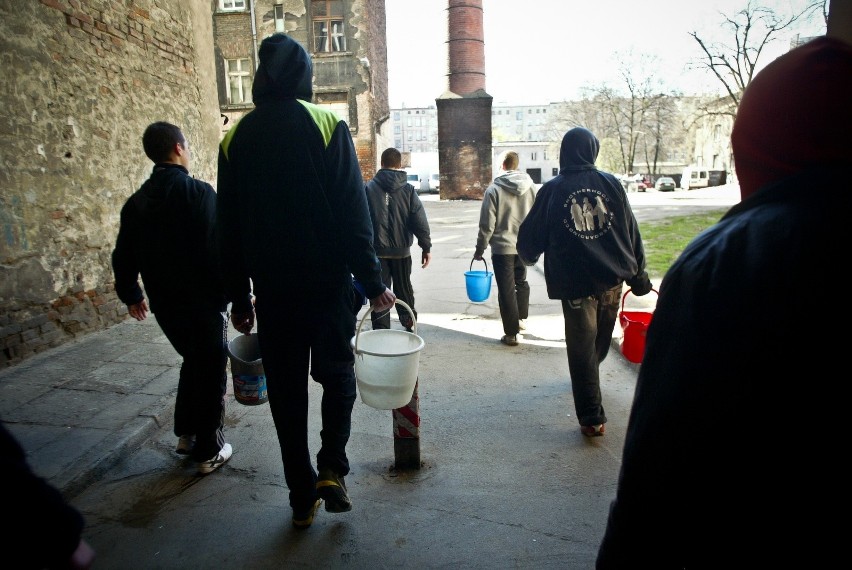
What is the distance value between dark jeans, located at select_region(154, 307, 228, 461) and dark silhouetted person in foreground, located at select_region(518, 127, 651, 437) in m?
2.13

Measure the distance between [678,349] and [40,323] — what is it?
604cm

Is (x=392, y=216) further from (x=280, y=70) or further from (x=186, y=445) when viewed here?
(x=280, y=70)

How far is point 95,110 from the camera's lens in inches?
247

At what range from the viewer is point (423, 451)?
375cm

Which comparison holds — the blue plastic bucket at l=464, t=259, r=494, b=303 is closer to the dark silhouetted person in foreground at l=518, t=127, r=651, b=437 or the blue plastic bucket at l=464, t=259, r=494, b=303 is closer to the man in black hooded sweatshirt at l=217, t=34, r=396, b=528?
the dark silhouetted person in foreground at l=518, t=127, r=651, b=437

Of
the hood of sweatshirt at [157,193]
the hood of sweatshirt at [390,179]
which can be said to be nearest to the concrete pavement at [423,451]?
the hood of sweatshirt at [157,193]

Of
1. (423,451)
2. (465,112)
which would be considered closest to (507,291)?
(423,451)

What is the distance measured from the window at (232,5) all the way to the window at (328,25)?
9.35 ft

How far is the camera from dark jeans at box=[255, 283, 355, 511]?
2.62 metres

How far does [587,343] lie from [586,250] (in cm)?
64

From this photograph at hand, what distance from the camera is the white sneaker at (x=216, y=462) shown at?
3.47 metres

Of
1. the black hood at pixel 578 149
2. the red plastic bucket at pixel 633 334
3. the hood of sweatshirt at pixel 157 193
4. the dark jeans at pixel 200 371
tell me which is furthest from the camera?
the black hood at pixel 578 149

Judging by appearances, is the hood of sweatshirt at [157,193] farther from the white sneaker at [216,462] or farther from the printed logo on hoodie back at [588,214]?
the printed logo on hoodie back at [588,214]

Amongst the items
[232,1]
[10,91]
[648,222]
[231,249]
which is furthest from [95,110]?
[232,1]
